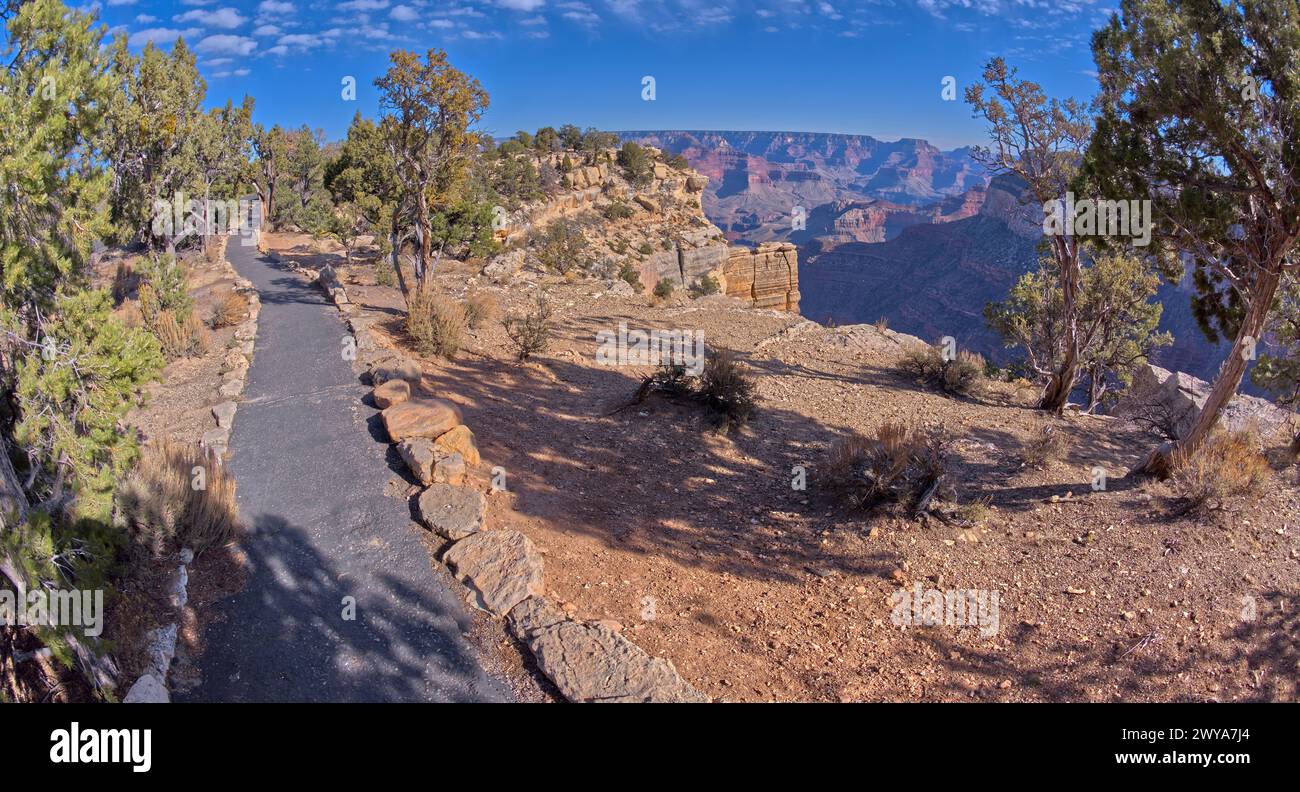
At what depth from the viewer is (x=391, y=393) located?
8523mm

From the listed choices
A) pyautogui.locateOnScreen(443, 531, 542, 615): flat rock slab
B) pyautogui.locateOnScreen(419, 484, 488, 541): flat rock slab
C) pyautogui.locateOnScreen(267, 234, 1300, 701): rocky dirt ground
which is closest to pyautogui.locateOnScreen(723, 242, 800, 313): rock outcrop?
pyautogui.locateOnScreen(267, 234, 1300, 701): rocky dirt ground

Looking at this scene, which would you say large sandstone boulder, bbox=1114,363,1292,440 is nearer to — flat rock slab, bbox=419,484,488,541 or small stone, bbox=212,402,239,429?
flat rock slab, bbox=419,484,488,541

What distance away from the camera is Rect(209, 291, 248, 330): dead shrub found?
44.3ft

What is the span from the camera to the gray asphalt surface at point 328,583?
14.3 feet

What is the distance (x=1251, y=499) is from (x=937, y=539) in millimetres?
2905

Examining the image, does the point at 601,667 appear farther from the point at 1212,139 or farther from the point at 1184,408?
the point at 1184,408

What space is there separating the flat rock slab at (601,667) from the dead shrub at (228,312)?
39.7ft

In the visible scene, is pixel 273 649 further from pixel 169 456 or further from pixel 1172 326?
pixel 1172 326

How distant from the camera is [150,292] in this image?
12234 millimetres

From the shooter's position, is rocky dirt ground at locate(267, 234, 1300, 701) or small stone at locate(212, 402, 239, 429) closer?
rocky dirt ground at locate(267, 234, 1300, 701)

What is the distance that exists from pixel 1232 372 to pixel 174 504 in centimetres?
990

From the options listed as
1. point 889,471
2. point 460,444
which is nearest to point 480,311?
point 460,444

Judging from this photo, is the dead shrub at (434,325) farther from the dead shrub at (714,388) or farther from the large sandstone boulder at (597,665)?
the large sandstone boulder at (597,665)

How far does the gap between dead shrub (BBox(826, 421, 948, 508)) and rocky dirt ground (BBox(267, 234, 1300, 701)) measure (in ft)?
0.77
